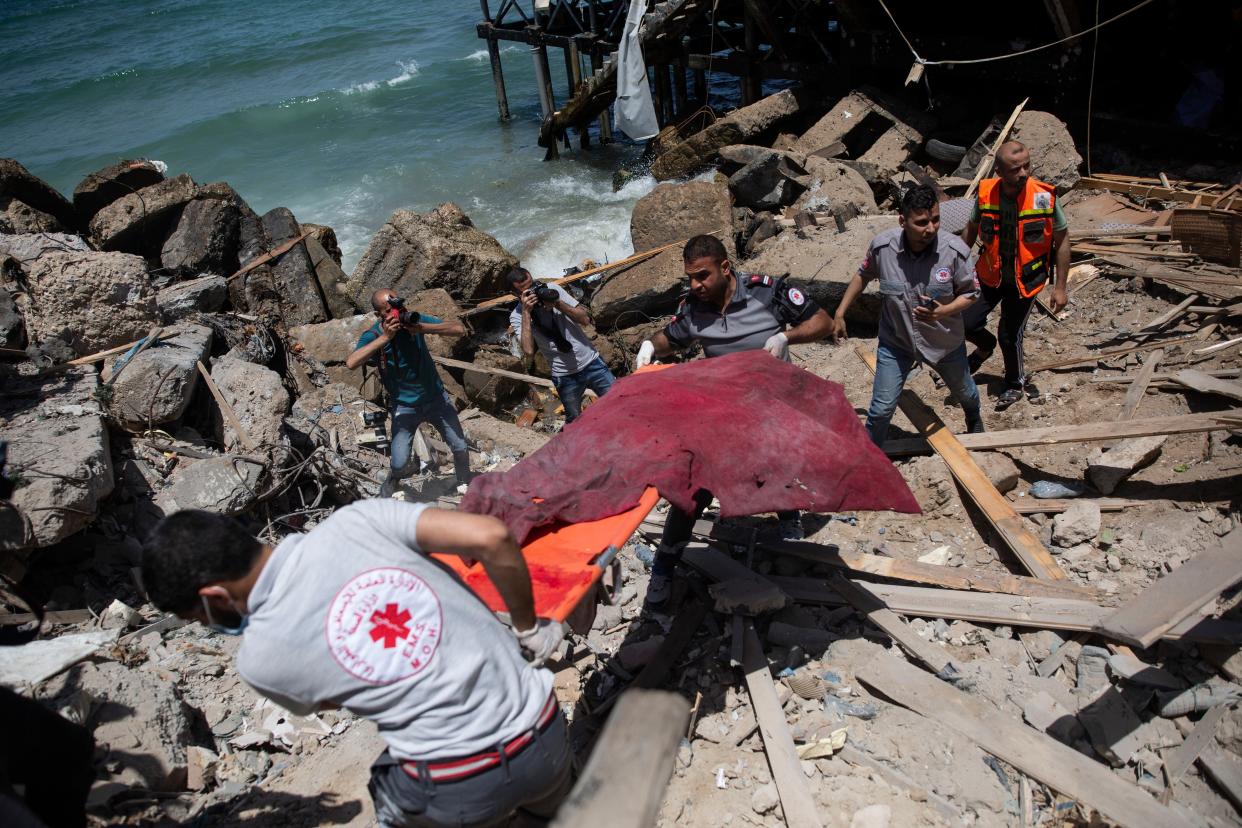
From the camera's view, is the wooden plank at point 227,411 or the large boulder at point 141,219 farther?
the large boulder at point 141,219

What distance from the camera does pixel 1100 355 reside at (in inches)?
230

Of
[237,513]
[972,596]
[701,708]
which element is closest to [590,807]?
[701,708]

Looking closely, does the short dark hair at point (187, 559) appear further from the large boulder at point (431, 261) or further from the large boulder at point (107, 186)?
the large boulder at point (107, 186)

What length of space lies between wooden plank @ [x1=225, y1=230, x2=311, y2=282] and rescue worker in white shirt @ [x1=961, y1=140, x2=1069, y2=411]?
7972 mm

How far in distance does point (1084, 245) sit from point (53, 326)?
893 cm

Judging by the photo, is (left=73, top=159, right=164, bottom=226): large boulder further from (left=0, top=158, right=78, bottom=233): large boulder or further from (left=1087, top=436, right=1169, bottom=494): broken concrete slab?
(left=1087, top=436, right=1169, bottom=494): broken concrete slab

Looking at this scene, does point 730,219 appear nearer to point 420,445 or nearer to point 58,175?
point 420,445

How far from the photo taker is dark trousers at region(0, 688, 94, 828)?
2.46 metres

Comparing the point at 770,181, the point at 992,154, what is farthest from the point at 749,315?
the point at 770,181

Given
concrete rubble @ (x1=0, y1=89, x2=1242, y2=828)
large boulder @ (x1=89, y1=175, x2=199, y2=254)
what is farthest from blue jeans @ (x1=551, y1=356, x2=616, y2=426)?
large boulder @ (x1=89, y1=175, x2=199, y2=254)

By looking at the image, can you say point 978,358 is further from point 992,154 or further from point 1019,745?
point 992,154

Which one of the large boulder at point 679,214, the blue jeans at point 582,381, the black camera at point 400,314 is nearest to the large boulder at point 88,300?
the black camera at point 400,314

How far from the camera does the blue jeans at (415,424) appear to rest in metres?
5.96

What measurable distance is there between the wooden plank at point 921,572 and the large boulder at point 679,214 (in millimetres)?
6101
